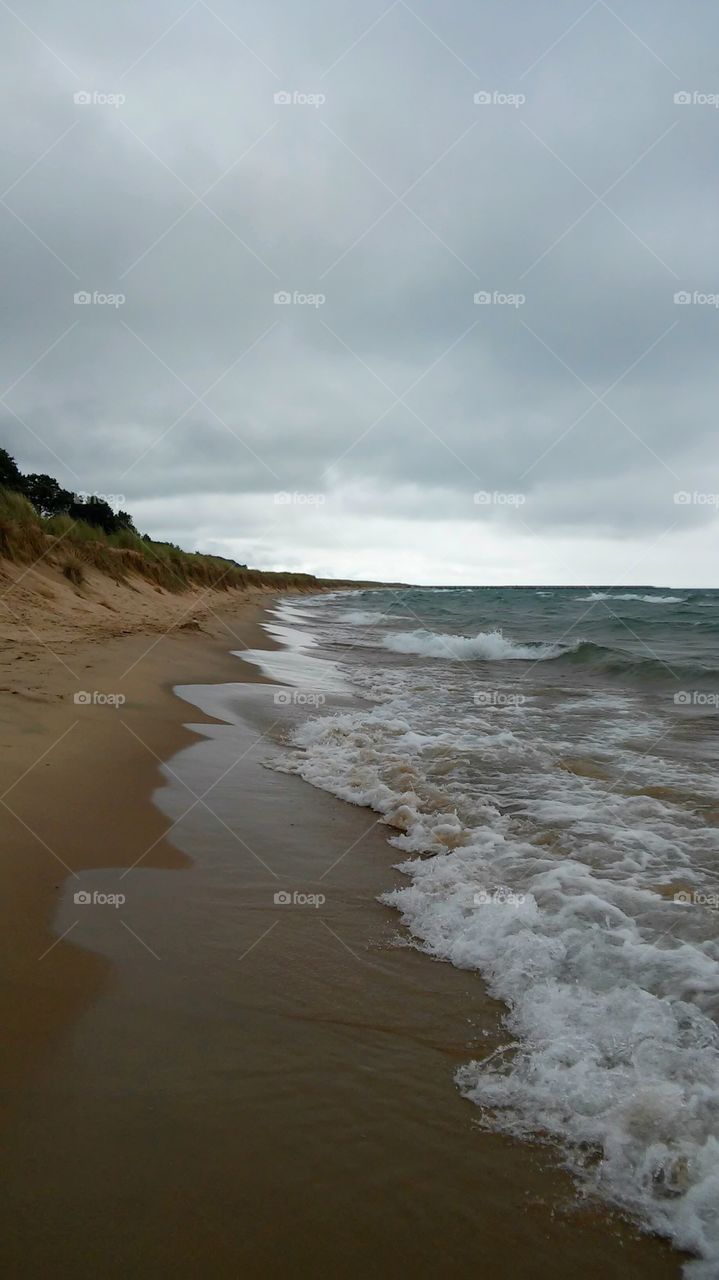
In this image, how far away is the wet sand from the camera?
167 centimetres

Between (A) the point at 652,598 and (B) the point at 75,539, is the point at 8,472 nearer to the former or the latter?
(B) the point at 75,539

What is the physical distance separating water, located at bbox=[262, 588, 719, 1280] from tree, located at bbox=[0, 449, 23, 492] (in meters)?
17.7

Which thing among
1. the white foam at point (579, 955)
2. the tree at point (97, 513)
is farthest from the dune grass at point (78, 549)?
the white foam at point (579, 955)

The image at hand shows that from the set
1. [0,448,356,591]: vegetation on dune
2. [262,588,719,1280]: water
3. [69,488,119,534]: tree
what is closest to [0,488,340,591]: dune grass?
[0,448,356,591]: vegetation on dune

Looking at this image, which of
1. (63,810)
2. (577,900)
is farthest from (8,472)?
(577,900)

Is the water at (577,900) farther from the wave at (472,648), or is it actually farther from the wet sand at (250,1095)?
the wave at (472,648)

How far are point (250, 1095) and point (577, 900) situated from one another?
2.07 meters

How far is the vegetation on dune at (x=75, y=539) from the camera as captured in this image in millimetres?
13798

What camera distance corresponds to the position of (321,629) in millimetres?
22625

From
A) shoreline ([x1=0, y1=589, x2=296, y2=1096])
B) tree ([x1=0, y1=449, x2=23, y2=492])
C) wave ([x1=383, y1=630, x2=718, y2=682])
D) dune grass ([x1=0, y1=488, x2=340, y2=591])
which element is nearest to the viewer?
shoreline ([x1=0, y1=589, x2=296, y2=1096])

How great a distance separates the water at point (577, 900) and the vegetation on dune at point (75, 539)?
8.67 m

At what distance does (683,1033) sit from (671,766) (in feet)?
14.1

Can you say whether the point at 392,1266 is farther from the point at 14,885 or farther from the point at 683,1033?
the point at 14,885

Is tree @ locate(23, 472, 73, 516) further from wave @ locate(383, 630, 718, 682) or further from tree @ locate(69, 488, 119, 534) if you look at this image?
wave @ locate(383, 630, 718, 682)
